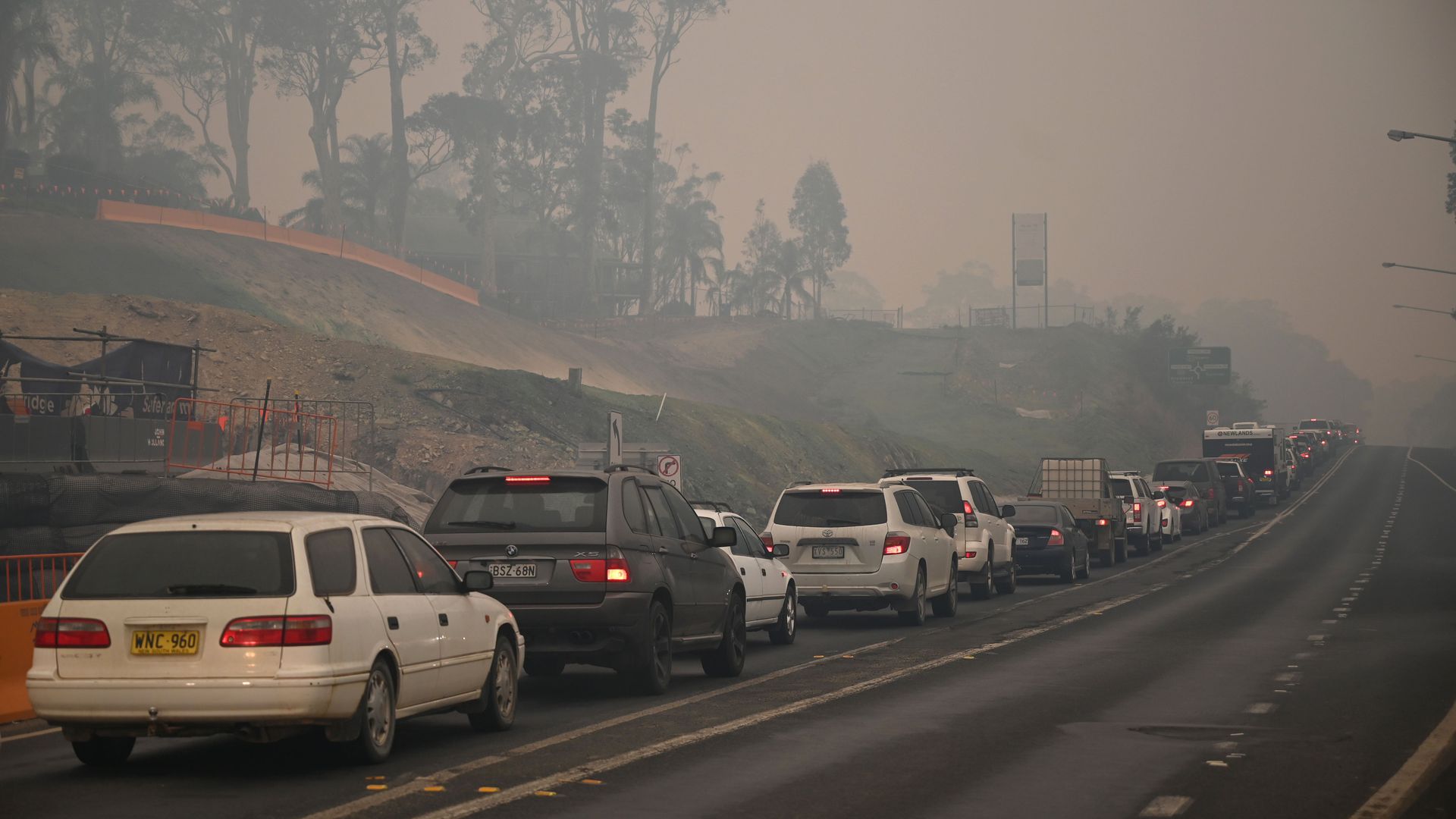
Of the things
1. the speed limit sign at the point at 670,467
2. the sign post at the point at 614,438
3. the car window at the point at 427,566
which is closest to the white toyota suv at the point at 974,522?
the speed limit sign at the point at 670,467

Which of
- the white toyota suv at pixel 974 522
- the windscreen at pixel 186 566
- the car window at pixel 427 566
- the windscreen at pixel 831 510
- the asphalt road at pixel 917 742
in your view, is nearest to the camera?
the asphalt road at pixel 917 742

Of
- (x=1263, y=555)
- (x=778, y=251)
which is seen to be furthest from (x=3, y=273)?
(x=778, y=251)

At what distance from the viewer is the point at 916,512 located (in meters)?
21.5

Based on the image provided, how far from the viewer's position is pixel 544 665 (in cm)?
1370

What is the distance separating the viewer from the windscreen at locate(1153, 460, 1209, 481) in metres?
51.4

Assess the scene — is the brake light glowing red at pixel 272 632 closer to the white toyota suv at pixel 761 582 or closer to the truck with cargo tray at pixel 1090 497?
the white toyota suv at pixel 761 582

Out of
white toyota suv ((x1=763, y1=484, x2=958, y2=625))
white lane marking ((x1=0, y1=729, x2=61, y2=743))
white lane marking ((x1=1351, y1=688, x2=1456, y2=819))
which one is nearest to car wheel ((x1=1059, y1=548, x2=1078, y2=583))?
white toyota suv ((x1=763, y1=484, x2=958, y2=625))

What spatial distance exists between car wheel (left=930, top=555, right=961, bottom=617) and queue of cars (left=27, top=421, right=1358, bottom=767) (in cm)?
3

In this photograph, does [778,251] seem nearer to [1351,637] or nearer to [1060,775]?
[1351,637]

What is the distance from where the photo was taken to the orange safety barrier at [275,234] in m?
66.7

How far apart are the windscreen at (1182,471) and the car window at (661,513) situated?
39.2 m

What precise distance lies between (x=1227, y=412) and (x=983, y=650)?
15166 cm

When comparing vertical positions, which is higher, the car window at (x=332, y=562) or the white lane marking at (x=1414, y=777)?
the car window at (x=332, y=562)

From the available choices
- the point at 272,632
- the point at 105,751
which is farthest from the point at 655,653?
the point at 272,632
